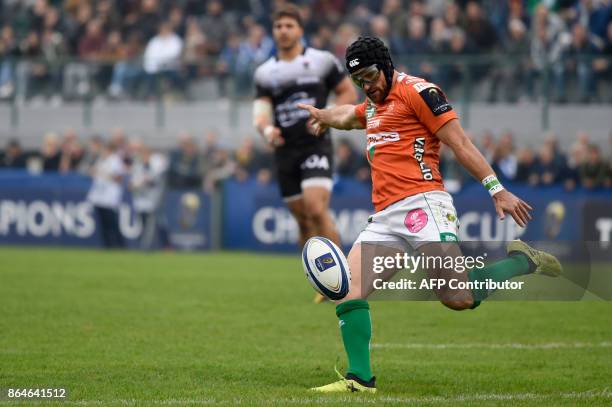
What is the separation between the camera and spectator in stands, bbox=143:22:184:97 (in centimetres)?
2498

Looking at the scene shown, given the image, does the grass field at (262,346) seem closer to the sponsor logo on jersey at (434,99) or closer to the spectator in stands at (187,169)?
the sponsor logo on jersey at (434,99)

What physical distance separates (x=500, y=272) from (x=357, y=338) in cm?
99

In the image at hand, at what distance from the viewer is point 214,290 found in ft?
45.6

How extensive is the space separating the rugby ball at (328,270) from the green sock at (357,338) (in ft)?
0.42

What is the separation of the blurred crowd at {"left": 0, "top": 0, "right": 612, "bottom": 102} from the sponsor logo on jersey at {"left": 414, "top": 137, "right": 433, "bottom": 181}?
1427 cm

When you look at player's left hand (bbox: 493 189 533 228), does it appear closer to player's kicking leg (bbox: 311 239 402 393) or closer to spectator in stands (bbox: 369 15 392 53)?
player's kicking leg (bbox: 311 239 402 393)

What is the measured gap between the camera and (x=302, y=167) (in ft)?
41.3

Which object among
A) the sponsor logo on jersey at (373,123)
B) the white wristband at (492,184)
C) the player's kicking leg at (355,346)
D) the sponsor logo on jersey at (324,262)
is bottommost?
the player's kicking leg at (355,346)

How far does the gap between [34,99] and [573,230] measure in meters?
12.8

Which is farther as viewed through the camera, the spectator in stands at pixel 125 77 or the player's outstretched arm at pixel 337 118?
the spectator in stands at pixel 125 77

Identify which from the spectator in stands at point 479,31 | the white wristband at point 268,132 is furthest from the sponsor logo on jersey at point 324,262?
the spectator in stands at point 479,31

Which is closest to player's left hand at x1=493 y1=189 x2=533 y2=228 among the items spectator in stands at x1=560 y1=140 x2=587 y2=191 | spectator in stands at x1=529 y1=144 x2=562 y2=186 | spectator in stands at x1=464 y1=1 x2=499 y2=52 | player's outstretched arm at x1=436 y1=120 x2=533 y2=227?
player's outstretched arm at x1=436 y1=120 x2=533 y2=227

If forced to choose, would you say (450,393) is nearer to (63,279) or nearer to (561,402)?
(561,402)

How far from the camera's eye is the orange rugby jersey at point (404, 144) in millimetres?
7480
